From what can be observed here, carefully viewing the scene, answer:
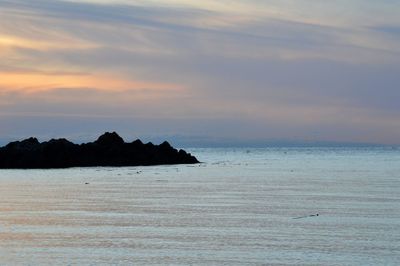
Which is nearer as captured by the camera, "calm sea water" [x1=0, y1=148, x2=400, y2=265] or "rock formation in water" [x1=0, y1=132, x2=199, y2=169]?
"calm sea water" [x1=0, y1=148, x2=400, y2=265]

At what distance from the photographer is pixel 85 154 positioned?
122 meters

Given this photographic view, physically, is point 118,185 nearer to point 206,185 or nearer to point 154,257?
point 206,185

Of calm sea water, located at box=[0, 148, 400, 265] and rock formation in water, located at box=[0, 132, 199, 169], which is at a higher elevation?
rock formation in water, located at box=[0, 132, 199, 169]

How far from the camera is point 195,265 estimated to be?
988 inches

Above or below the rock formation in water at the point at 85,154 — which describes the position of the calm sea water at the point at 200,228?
below

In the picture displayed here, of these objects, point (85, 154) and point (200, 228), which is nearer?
point (200, 228)

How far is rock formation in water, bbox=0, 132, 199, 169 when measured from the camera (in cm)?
11512

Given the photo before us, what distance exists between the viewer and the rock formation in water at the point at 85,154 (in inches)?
4532

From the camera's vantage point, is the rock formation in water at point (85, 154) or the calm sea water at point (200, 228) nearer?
the calm sea water at point (200, 228)

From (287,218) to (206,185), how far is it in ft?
99.6

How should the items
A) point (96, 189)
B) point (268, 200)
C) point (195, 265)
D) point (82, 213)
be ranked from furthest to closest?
point (96, 189), point (268, 200), point (82, 213), point (195, 265)

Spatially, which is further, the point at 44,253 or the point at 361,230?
the point at 361,230

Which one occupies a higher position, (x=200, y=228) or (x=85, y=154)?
(x=85, y=154)

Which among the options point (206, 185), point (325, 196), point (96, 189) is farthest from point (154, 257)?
point (206, 185)
